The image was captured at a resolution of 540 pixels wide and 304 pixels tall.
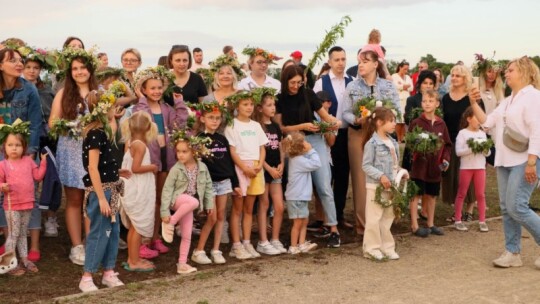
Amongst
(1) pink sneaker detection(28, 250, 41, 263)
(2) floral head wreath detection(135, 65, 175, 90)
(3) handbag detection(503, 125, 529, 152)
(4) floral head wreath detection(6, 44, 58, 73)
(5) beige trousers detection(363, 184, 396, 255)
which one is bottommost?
(1) pink sneaker detection(28, 250, 41, 263)

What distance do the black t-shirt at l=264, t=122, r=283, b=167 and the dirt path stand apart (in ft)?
3.83

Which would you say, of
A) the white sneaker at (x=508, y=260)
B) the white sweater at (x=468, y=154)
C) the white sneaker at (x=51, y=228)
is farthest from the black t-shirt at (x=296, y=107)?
the white sneaker at (x=51, y=228)

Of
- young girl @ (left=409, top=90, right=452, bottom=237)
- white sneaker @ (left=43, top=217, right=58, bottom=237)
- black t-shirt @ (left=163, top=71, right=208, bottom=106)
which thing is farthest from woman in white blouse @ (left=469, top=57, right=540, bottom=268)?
white sneaker @ (left=43, top=217, right=58, bottom=237)

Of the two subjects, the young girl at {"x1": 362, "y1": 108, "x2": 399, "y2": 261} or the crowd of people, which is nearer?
the crowd of people

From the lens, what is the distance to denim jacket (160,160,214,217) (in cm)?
650

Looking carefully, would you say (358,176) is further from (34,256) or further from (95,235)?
(34,256)

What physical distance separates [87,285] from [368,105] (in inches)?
155

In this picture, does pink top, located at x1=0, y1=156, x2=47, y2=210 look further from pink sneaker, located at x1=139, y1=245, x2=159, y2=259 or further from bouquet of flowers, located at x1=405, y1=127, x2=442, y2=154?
bouquet of flowers, located at x1=405, y1=127, x2=442, y2=154

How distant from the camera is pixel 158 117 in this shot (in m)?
7.03

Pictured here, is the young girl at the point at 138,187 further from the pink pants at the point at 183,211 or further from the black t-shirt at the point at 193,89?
the black t-shirt at the point at 193,89

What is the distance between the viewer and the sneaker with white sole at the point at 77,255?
6696mm

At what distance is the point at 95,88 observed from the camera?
6.85 metres

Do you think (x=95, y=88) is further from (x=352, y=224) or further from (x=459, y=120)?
(x=459, y=120)

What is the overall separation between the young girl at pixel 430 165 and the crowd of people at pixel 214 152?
19 mm
